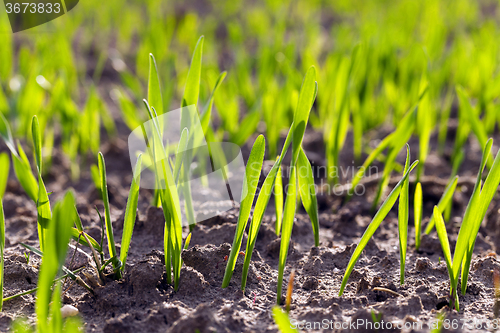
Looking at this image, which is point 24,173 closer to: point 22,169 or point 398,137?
point 22,169

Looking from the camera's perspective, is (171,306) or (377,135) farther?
(377,135)

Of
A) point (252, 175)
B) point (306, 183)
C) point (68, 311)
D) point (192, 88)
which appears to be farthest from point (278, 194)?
point (68, 311)

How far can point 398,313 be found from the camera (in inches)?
32.1

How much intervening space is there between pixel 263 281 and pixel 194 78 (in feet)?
1.64

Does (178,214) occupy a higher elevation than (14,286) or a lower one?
higher

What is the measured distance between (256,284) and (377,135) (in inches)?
48.1

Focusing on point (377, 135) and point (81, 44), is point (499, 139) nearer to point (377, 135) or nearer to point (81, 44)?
point (377, 135)

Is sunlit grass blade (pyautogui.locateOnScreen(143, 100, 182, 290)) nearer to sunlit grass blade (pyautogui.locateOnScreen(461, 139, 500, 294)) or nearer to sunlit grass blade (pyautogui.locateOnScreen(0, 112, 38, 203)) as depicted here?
sunlit grass blade (pyautogui.locateOnScreen(0, 112, 38, 203))

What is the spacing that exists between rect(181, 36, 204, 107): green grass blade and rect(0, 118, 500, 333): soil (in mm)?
349

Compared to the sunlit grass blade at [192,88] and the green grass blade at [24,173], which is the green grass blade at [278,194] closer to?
the sunlit grass blade at [192,88]

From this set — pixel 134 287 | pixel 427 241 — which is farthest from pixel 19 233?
pixel 427 241

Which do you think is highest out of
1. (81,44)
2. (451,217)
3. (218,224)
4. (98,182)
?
(81,44)

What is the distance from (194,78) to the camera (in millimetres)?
1019

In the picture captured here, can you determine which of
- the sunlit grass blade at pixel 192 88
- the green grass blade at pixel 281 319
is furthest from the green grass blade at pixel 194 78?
the green grass blade at pixel 281 319
